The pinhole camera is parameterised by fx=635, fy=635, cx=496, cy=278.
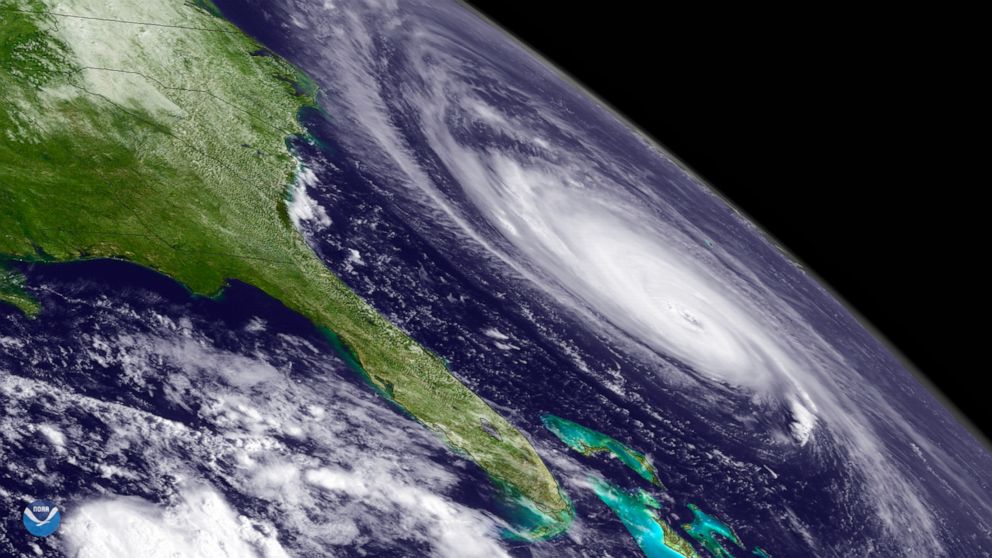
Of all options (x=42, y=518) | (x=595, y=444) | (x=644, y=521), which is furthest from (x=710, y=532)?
(x=42, y=518)

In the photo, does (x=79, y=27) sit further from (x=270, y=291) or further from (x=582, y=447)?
(x=582, y=447)

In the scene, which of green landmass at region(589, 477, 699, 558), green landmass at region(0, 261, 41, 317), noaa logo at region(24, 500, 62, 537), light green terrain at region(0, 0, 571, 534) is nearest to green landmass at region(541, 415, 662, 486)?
green landmass at region(589, 477, 699, 558)

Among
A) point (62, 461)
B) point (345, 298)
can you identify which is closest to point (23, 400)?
point (62, 461)

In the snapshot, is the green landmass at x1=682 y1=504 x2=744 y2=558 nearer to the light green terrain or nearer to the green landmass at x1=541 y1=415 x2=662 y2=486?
the green landmass at x1=541 y1=415 x2=662 y2=486

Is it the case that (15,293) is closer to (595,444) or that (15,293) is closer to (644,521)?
(595,444)

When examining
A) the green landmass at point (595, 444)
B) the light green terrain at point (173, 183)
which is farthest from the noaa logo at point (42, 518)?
the green landmass at point (595, 444)

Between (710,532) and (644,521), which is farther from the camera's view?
(710,532)
